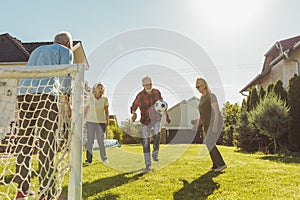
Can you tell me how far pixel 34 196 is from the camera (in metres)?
2.44

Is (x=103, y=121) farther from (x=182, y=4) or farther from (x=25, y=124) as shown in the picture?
(x=182, y=4)

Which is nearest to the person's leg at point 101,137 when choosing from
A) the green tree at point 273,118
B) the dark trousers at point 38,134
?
the dark trousers at point 38,134

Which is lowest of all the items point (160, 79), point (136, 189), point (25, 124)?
point (136, 189)

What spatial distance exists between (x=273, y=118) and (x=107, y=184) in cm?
643

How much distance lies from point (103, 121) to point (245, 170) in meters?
2.60

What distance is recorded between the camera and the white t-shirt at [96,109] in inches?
222

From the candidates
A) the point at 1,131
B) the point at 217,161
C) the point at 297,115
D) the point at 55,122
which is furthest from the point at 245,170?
the point at 297,115

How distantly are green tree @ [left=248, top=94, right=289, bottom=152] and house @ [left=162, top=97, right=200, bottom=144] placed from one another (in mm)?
8209

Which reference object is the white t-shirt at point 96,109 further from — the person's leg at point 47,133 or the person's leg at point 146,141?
the person's leg at point 47,133

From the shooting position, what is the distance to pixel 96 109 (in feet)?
18.5

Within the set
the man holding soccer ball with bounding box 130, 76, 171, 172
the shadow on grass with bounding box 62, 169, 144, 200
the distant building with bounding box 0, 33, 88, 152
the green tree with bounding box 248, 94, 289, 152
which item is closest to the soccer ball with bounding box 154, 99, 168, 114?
the man holding soccer ball with bounding box 130, 76, 171, 172

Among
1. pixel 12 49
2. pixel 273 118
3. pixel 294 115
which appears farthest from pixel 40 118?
pixel 12 49

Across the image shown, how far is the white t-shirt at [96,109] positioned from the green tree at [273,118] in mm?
5109

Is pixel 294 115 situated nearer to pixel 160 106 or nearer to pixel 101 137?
pixel 160 106
